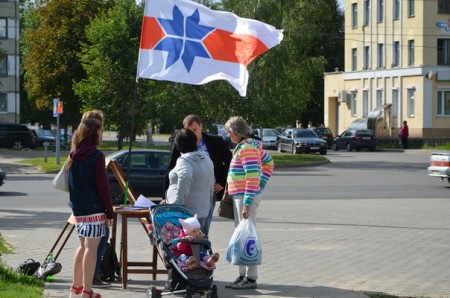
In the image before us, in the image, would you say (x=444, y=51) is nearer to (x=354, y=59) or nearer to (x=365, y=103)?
(x=365, y=103)

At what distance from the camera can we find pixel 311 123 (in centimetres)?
9881

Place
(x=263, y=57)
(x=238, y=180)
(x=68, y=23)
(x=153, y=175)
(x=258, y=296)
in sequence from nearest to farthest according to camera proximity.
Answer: (x=258, y=296), (x=238, y=180), (x=153, y=175), (x=263, y=57), (x=68, y=23)

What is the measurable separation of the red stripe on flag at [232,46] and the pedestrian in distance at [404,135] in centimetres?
5570

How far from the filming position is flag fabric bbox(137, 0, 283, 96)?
12117 mm

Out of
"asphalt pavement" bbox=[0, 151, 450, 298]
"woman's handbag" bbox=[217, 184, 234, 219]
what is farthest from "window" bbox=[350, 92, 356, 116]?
"woman's handbag" bbox=[217, 184, 234, 219]

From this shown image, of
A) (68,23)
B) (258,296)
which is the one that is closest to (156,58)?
(258,296)

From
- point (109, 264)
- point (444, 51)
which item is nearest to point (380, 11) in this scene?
point (444, 51)

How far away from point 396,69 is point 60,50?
912 inches

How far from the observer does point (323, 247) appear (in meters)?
15.3

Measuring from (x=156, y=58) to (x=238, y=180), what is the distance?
67.2 inches

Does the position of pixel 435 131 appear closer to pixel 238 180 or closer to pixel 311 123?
pixel 311 123

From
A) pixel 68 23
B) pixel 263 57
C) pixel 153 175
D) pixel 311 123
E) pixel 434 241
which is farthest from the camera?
pixel 311 123

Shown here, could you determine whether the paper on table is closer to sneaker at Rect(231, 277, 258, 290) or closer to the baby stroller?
the baby stroller

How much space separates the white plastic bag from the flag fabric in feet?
5.15
